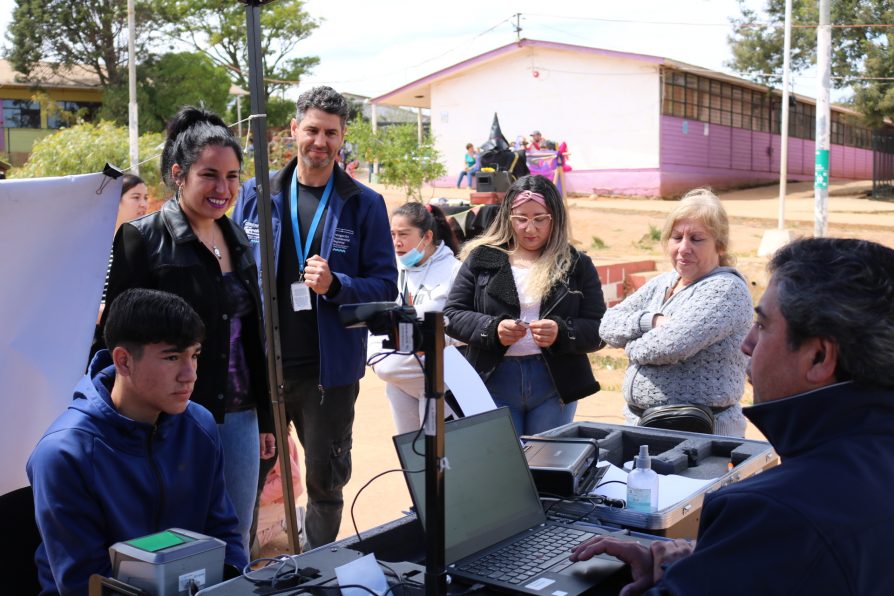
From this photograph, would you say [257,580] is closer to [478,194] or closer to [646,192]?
[478,194]

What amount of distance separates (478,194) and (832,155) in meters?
35.3

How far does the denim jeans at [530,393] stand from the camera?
13.1ft

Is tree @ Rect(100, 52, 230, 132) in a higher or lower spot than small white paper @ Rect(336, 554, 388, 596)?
higher

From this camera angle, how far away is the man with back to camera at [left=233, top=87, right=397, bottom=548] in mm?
3648

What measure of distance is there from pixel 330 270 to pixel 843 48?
31557mm

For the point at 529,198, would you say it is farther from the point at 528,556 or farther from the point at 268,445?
the point at 528,556

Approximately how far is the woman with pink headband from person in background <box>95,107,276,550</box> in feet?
3.59

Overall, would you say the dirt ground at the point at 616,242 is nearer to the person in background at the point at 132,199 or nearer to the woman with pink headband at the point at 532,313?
the woman with pink headband at the point at 532,313

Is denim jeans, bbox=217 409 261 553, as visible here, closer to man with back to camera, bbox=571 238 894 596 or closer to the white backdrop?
the white backdrop

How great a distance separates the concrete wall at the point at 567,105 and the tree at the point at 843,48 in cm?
397

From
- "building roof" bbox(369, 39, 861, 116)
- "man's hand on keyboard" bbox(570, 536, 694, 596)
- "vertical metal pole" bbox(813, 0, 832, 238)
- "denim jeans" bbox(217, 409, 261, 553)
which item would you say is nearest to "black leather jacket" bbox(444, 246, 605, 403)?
"denim jeans" bbox(217, 409, 261, 553)

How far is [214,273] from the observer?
313cm

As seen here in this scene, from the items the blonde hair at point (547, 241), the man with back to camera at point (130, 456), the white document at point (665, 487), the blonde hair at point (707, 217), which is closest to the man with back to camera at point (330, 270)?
the blonde hair at point (547, 241)

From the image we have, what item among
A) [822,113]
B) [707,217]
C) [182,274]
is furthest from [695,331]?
[822,113]
